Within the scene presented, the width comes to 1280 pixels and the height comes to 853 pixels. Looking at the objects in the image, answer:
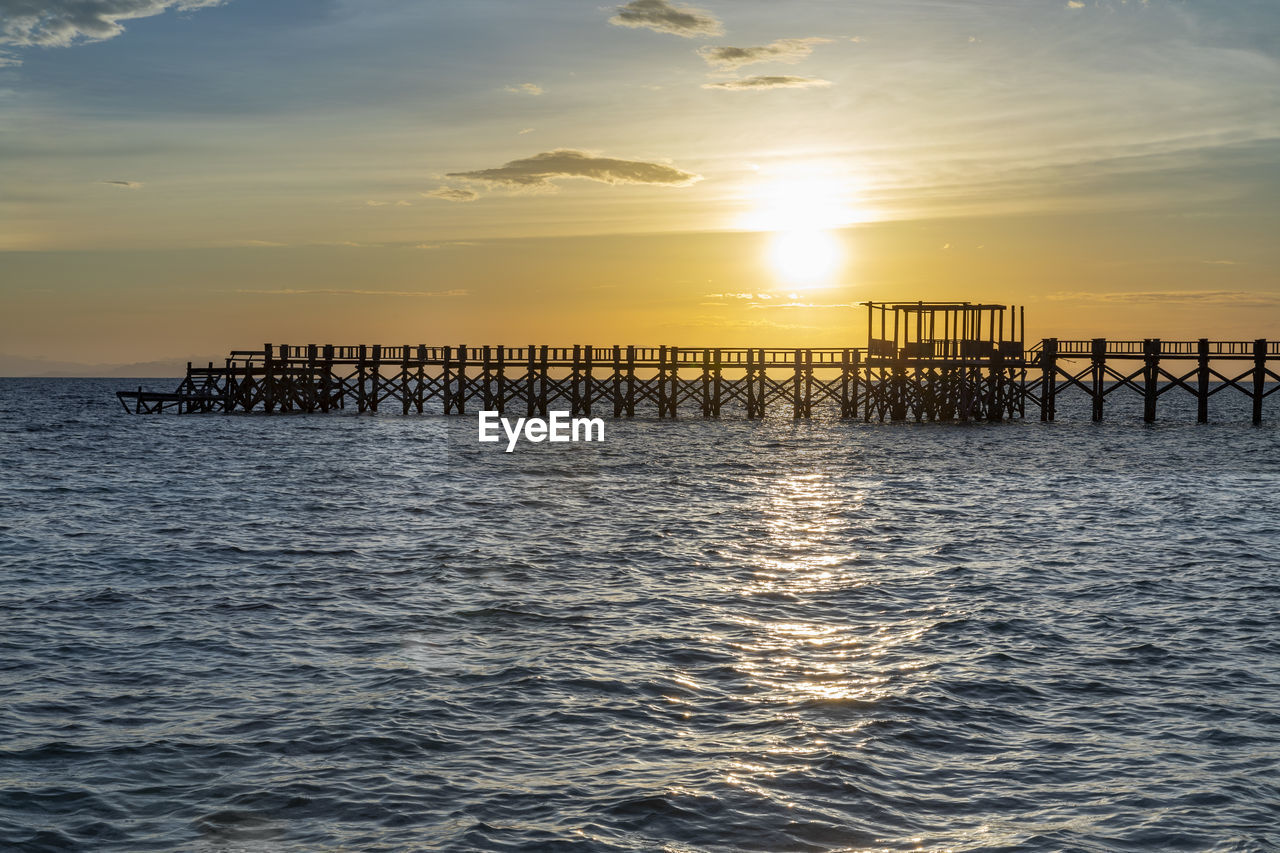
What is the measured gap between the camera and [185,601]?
15086mm

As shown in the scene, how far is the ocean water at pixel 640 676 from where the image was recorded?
26.7 feet

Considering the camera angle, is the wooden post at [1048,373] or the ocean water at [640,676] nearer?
the ocean water at [640,676]

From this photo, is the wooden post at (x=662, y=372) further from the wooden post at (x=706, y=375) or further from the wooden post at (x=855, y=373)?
the wooden post at (x=855, y=373)

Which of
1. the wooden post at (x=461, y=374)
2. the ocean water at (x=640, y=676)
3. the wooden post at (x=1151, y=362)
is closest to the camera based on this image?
the ocean water at (x=640, y=676)

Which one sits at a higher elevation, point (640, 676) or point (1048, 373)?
point (1048, 373)

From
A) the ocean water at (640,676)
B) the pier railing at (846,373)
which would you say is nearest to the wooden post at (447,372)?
the pier railing at (846,373)

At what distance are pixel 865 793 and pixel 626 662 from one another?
3932 millimetres

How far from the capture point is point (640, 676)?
1148cm

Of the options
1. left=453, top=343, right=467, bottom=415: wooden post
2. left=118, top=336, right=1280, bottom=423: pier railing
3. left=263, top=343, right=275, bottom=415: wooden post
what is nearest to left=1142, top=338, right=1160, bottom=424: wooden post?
left=118, top=336, right=1280, bottom=423: pier railing

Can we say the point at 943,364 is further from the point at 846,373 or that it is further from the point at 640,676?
the point at 640,676

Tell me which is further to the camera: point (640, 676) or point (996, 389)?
point (996, 389)

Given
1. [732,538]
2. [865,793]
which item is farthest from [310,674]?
[732,538]

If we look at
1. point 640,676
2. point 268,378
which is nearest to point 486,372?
point 268,378

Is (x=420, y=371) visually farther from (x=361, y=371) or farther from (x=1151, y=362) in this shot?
(x=1151, y=362)
